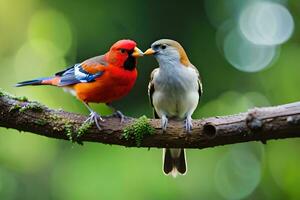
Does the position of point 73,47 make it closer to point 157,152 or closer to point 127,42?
point 157,152

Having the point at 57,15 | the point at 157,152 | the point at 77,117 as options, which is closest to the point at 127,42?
the point at 77,117

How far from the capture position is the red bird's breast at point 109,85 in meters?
5.18

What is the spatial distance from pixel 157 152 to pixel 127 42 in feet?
7.49

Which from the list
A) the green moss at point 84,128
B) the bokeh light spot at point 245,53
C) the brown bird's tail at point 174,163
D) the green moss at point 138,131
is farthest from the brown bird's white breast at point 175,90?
the bokeh light spot at point 245,53

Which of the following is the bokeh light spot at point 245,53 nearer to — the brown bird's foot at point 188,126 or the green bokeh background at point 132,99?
the green bokeh background at point 132,99

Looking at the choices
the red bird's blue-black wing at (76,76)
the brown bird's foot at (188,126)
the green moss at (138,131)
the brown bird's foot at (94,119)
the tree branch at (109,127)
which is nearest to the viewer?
the tree branch at (109,127)

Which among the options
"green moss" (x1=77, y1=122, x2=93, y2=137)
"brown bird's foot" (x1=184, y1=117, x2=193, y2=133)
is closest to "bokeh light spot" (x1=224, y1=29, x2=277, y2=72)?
"brown bird's foot" (x1=184, y1=117, x2=193, y2=133)

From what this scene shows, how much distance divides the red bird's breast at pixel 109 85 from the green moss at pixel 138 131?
844mm

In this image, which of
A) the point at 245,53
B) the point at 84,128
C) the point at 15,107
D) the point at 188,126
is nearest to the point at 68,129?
the point at 84,128

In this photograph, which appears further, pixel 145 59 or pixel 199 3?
pixel 199 3

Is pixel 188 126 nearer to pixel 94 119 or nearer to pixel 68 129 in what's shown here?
pixel 94 119

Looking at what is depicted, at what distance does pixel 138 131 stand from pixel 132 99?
4.37 meters

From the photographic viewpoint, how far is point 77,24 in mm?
8992

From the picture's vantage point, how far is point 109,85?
17.0ft
